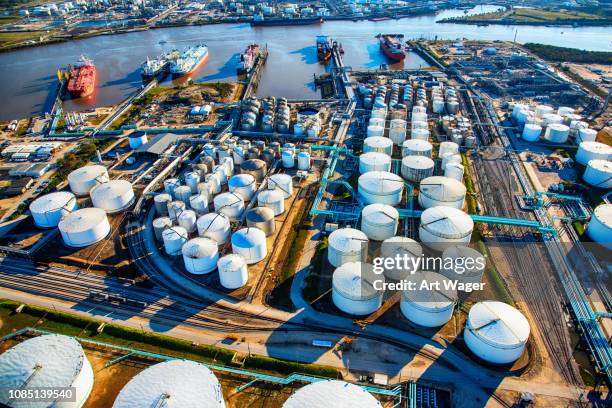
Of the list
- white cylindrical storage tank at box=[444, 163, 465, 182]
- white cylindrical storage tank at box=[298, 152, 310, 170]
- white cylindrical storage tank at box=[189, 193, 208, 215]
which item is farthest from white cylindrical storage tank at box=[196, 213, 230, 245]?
white cylindrical storage tank at box=[444, 163, 465, 182]

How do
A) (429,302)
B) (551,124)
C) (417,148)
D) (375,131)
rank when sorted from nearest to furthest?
(429,302), (417,148), (375,131), (551,124)

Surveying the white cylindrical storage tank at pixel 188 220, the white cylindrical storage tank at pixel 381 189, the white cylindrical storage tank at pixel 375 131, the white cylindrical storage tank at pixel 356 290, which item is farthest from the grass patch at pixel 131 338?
the white cylindrical storage tank at pixel 375 131

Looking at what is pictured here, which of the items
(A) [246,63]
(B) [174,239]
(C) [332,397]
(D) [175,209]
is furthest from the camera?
(A) [246,63]

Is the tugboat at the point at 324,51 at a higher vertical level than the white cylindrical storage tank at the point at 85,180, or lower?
higher

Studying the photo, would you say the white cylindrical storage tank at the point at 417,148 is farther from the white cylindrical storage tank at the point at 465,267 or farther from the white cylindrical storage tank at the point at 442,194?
the white cylindrical storage tank at the point at 465,267

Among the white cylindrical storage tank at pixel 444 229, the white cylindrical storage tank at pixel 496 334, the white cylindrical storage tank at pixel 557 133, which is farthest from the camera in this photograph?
the white cylindrical storage tank at pixel 557 133

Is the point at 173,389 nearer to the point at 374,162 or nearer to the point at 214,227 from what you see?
the point at 214,227

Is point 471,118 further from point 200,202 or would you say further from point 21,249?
point 21,249

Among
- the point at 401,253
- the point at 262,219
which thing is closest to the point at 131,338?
the point at 262,219
